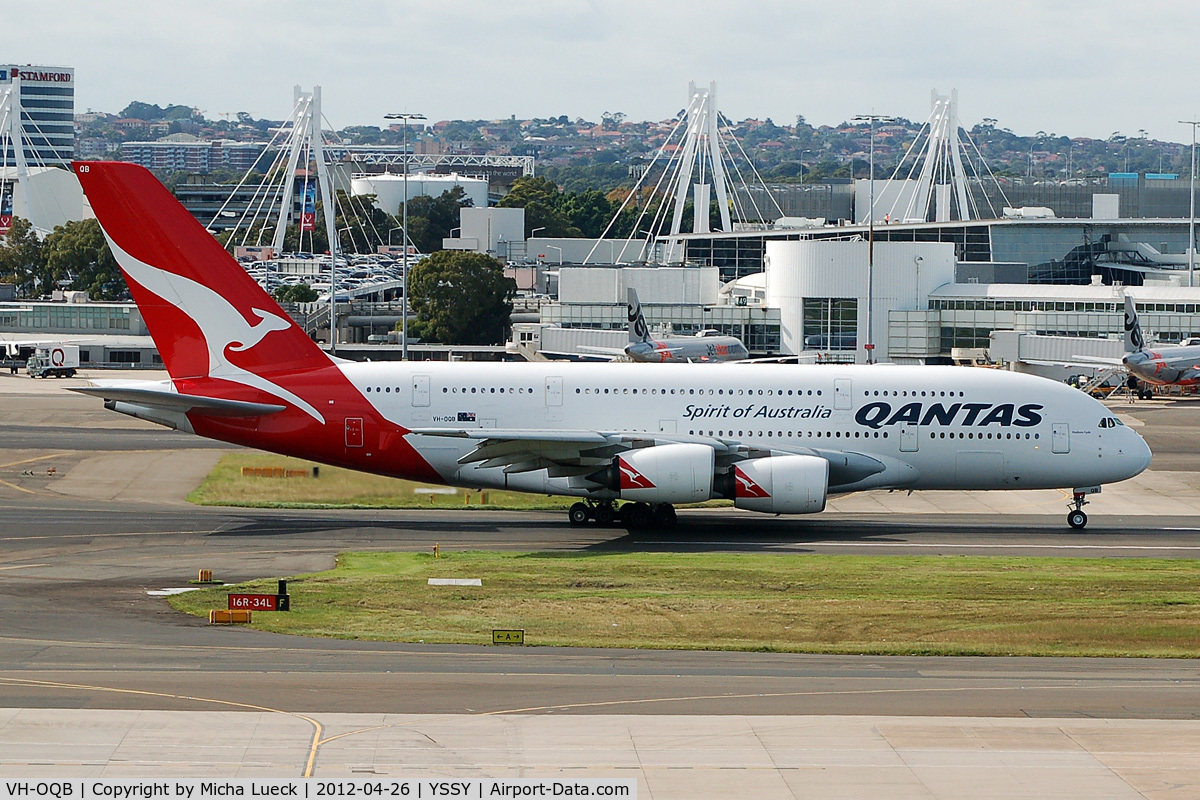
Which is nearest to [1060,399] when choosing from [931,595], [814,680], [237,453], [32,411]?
[931,595]

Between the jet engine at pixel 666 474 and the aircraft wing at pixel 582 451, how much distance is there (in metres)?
0.77

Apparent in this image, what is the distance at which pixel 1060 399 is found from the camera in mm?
42219

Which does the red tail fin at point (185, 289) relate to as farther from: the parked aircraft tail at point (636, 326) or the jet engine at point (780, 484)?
the parked aircraft tail at point (636, 326)

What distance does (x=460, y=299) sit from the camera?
391 feet

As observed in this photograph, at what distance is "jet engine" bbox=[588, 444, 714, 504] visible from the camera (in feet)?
128

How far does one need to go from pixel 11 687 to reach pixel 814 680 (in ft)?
41.8

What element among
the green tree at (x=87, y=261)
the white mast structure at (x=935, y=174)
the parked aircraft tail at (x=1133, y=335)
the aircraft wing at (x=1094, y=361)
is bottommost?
the aircraft wing at (x=1094, y=361)

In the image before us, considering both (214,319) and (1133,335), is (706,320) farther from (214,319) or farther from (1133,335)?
(214,319)

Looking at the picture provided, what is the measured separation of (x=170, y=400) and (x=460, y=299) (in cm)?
8023

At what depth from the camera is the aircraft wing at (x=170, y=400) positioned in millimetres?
38750

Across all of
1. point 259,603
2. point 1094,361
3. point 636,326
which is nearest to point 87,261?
point 636,326

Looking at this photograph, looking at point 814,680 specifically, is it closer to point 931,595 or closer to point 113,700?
point 931,595

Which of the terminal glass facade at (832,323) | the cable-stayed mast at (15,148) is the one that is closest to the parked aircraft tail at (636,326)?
the terminal glass facade at (832,323)

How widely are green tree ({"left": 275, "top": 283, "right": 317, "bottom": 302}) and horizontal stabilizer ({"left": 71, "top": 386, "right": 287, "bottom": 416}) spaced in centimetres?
9425
